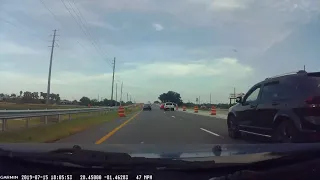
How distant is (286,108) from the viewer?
9273mm

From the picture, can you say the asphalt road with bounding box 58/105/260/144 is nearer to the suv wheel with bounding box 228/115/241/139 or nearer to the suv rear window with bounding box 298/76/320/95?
the suv wheel with bounding box 228/115/241/139

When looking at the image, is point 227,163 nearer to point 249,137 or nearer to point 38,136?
point 249,137

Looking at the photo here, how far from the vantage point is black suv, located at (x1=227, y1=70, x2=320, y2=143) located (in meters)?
8.68

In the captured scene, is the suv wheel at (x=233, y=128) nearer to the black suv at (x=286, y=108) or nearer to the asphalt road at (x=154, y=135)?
the asphalt road at (x=154, y=135)

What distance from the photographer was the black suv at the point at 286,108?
8.68 meters

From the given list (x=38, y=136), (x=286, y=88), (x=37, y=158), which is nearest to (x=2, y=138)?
(x=38, y=136)

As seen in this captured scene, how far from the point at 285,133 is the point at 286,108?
616 millimetres
